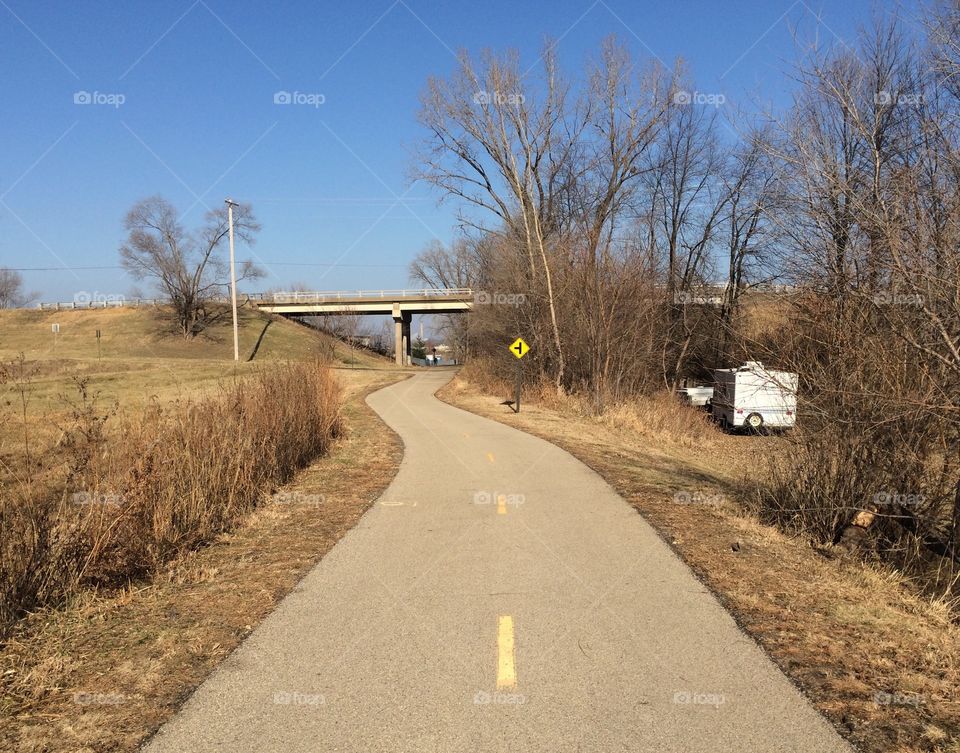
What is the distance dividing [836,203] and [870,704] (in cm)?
548

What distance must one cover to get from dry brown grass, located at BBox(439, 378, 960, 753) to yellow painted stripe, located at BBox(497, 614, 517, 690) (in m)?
1.76

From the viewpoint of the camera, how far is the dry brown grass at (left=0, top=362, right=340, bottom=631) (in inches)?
221

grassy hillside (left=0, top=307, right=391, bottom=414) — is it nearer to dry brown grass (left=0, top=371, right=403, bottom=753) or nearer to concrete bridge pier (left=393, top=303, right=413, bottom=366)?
concrete bridge pier (left=393, top=303, right=413, bottom=366)

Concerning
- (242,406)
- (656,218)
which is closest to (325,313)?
(656,218)

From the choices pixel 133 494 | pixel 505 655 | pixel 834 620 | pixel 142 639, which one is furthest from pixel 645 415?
pixel 142 639

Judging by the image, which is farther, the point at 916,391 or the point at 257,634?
the point at 916,391

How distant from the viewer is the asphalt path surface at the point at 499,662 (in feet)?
12.3

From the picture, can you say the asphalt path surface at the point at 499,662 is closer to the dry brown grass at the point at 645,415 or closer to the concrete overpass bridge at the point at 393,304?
the dry brown grass at the point at 645,415

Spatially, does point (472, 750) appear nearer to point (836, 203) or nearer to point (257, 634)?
point (257, 634)

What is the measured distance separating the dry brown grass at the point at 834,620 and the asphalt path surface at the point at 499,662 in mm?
222

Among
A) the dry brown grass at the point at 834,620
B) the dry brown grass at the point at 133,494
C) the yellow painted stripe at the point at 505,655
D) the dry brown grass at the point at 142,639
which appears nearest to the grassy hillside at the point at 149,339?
the dry brown grass at the point at 133,494

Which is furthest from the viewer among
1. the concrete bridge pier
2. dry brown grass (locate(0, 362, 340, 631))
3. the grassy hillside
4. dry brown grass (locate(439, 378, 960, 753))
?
the concrete bridge pier

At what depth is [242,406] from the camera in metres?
10.7

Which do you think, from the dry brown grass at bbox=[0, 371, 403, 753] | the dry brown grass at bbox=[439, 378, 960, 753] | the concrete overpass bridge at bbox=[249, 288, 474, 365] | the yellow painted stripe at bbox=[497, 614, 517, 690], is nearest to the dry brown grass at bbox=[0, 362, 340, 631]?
the dry brown grass at bbox=[0, 371, 403, 753]
